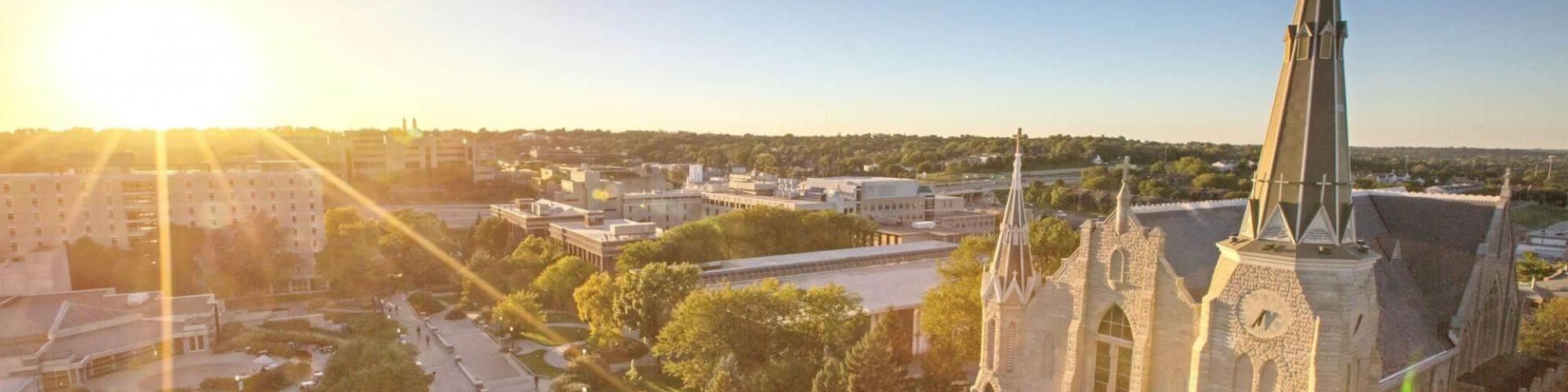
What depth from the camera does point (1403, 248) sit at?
29.7 metres

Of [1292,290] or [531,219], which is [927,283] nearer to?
[1292,290]

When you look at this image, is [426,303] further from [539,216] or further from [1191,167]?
[1191,167]

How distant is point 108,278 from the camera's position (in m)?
65.9

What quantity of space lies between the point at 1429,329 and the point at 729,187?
331 ft

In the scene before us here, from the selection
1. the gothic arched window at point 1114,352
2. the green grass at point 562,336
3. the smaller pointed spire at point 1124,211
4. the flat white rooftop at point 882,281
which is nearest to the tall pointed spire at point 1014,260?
the gothic arched window at point 1114,352

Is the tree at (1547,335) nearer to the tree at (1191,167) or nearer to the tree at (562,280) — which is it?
the tree at (562,280)

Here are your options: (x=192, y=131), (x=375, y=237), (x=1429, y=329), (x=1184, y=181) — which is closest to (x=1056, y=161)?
(x=1184, y=181)

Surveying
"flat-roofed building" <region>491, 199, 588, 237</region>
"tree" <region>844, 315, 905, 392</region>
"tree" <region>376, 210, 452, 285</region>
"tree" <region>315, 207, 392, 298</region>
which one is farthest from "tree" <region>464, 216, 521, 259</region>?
"tree" <region>844, 315, 905, 392</region>

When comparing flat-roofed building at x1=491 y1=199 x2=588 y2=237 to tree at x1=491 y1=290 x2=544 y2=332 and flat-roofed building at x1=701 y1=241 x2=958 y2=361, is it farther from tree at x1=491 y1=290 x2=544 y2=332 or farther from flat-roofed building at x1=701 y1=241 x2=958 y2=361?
flat-roofed building at x1=701 y1=241 x2=958 y2=361

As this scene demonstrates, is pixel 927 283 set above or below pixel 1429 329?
below

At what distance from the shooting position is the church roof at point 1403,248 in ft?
84.2

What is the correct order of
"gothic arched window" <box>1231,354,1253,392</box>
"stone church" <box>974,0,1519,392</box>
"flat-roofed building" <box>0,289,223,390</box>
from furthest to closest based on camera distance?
"flat-roofed building" <box>0,289,223,390</box> < "gothic arched window" <box>1231,354,1253,392</box> < "stone church" <box>974,0,1519,392</box>

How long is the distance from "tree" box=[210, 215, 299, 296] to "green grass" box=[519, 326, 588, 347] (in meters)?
29.1

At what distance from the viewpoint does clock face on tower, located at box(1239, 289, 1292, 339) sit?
20953 mm
